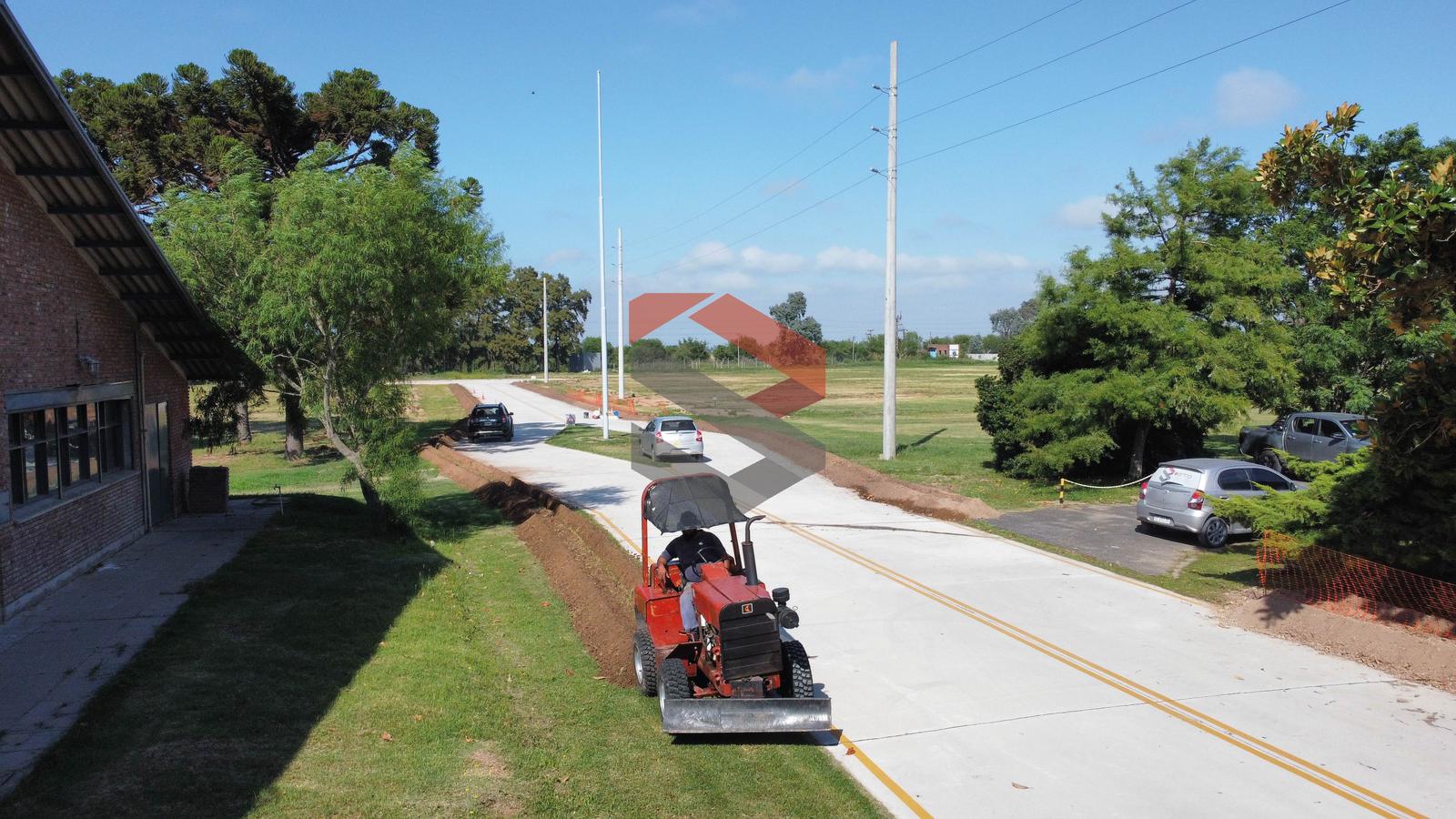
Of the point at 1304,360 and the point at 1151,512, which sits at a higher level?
the point at 1304,360

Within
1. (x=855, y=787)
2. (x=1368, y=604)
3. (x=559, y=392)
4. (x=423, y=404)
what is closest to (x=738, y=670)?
(x=855, y=787)

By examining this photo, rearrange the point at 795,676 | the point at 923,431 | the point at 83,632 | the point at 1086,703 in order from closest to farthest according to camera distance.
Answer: the point at 795,676
the point at 1086,703
the point at 83,632
the point at 923,431

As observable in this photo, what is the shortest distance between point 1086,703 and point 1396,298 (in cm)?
580

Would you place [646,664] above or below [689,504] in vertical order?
below

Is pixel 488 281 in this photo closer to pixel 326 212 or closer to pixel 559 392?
pixel 326 212

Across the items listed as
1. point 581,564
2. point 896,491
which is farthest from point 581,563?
point 896,491

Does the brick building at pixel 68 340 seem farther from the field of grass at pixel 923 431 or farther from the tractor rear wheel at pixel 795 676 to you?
the field of grass at pixel 923 431

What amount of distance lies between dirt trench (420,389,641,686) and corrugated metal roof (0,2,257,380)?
7.54 m

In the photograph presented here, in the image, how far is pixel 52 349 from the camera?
42.9ft

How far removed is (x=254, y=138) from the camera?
36062 millimetres

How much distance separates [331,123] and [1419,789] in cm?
4074

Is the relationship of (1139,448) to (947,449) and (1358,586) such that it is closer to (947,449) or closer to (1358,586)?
(947,449)

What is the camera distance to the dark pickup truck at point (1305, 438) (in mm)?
24422

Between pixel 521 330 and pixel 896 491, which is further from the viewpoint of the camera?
pixel 521 330
